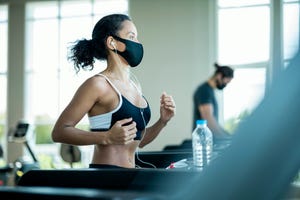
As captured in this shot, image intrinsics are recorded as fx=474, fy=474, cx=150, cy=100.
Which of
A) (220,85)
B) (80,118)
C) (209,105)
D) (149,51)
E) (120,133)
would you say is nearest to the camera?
(120,133)

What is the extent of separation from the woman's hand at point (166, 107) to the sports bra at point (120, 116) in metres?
0.08

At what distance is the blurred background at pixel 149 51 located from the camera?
15.3ft

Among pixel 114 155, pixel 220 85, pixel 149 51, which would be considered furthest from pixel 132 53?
pixel 149 51

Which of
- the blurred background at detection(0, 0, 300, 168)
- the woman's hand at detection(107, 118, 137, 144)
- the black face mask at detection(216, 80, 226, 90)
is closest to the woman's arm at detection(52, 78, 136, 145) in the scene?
the woman's hand at detection(107, 118, 137, 144)

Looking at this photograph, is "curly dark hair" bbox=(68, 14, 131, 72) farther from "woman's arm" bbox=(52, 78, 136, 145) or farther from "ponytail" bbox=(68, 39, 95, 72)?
"woman's arm" bbox=(52, 78, 136, 145)

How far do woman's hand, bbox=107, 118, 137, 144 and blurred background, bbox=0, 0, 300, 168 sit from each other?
2.66m

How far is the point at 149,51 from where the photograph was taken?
15.4 feet

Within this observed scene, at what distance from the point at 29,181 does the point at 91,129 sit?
1.71 feet

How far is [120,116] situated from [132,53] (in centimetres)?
27

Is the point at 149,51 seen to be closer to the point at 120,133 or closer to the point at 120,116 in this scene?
the point at 120,116

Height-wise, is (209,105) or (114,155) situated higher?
(209,105)

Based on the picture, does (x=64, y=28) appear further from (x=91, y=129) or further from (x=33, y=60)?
(x=91, y=129)

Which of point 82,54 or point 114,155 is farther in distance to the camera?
point 82,54

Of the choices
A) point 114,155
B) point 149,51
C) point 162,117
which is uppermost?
point 149,51
